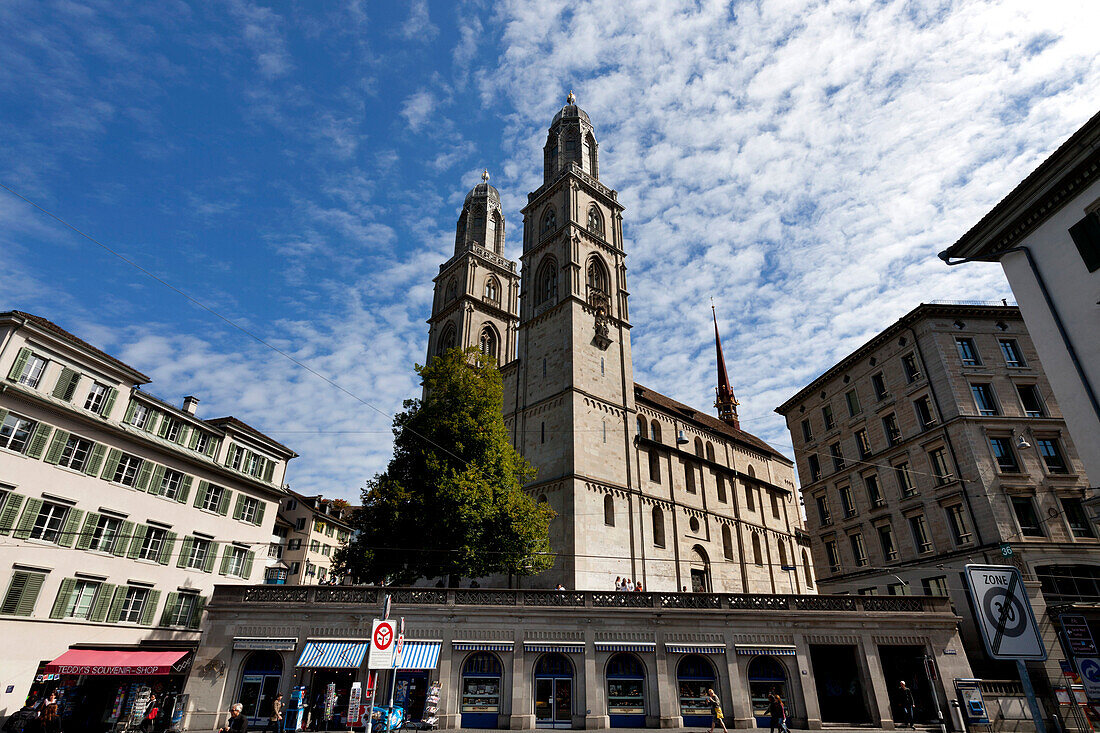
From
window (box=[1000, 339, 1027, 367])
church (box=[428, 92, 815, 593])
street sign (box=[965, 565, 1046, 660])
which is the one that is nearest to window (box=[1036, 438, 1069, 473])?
window (box=[1000, 339, 1027, 367])

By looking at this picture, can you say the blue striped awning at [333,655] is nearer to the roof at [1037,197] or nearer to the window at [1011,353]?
the roof at [1037,197]

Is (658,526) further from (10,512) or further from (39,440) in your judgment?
(10,512)

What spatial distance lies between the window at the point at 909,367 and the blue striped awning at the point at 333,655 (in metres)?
33.9

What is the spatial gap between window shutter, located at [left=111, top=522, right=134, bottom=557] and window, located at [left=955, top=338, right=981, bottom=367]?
45918 mm

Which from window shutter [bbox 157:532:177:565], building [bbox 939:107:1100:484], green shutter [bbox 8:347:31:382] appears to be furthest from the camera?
window shutter [bbox 157:532:177:565]

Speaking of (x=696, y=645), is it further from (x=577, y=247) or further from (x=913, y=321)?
(x=577, y=247)

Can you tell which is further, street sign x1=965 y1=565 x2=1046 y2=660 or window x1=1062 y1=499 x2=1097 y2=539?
window x1=1062 y1=499 x2=1097 y2=539

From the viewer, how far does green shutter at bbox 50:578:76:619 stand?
25656 mm

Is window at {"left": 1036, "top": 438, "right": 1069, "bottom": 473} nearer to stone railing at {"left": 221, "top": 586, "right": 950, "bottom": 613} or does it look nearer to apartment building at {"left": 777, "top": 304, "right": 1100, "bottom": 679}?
apartment building at {"left": 777, "top": 304, "right": 1100, "bottom": 679}

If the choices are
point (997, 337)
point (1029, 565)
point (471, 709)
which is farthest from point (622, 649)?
point (997, 337)

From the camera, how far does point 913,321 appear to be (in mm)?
36531

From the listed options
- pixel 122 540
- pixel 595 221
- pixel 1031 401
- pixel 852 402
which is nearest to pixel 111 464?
pixel 122 540

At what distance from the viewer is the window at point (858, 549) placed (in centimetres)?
3778

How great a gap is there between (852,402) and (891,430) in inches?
162
